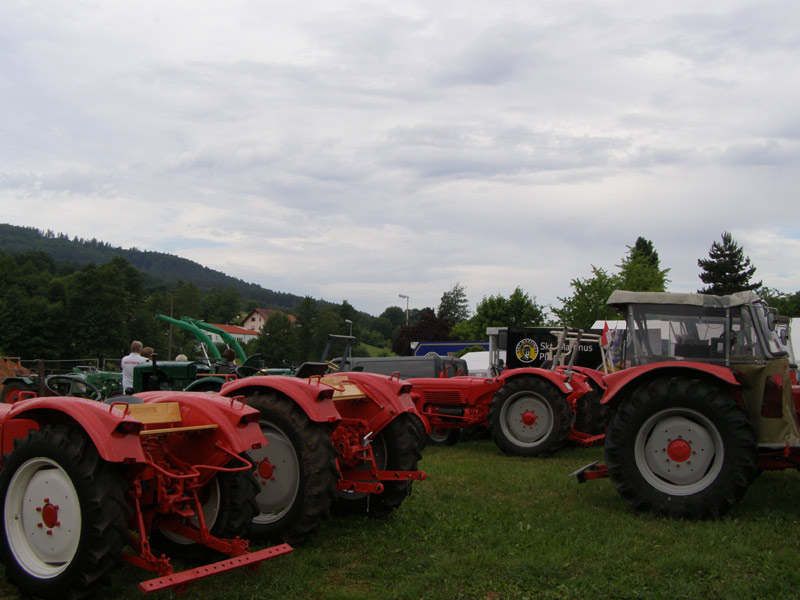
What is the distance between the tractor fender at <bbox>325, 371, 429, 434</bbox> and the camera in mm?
6254

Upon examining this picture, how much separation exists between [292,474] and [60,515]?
1764 mm

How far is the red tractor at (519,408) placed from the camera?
34.7 ft

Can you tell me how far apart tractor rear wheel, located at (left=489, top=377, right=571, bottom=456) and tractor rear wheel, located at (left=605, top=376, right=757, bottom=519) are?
149 inches

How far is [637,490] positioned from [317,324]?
82.1m

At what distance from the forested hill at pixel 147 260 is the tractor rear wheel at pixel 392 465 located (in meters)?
115

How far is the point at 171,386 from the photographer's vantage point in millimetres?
11711

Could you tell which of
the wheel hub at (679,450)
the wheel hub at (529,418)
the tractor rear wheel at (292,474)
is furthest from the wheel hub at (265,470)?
the wheel hub at (529,418)

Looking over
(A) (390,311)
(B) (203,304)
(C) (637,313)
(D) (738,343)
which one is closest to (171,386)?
(C) (637,313)

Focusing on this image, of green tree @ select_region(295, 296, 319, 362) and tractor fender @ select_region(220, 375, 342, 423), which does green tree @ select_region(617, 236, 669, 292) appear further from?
green tree @ select_region(295, 296, 319, 362)

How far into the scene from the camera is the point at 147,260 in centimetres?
19425

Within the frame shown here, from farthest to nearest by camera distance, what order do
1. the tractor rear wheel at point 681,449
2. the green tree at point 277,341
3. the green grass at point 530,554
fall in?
the green tree at point 277,341 < the tractor rear wheel at point 681,449 < the green grass at point 530,554

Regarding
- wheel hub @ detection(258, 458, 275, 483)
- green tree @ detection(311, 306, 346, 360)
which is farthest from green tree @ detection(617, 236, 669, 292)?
green tree @ detection(311, 306, 346, 360)

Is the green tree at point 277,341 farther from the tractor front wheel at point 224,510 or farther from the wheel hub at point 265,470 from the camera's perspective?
the tractor front wheel at point 224,510

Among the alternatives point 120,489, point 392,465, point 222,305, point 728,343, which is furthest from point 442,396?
point 222,305
